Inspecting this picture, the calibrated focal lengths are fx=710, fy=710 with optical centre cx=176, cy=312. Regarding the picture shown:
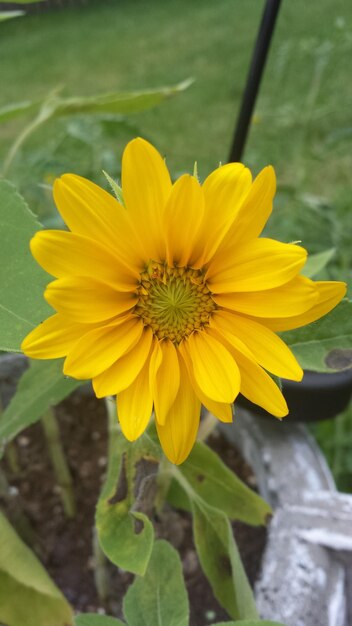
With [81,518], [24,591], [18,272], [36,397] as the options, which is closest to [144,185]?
[18,272]

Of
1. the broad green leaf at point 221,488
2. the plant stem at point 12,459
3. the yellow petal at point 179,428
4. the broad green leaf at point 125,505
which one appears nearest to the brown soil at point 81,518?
the plant stem at point 12,459

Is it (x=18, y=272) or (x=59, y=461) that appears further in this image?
(x=59, y=461)

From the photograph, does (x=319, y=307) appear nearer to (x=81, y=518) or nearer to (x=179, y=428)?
(x=179, y=428)

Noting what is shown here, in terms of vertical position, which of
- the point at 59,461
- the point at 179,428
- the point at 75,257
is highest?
the point at 75,257

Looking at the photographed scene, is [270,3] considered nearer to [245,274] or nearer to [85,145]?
[245,274]

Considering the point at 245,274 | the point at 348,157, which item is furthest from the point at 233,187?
the point at 348,157

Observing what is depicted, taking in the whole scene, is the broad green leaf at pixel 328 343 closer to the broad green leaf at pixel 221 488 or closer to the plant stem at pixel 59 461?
the broad green leaf at pixel 221 488

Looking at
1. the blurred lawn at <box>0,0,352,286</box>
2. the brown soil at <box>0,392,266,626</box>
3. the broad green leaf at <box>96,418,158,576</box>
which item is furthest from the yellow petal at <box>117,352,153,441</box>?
the blurred lawn at <box>0,0,352,286</box>
